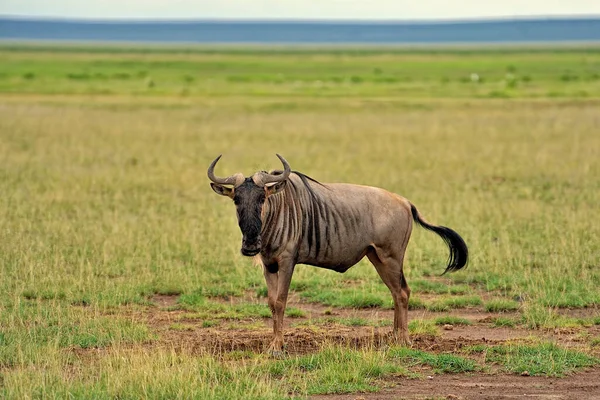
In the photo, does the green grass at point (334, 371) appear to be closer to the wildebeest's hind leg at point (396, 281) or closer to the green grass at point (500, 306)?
the wildebeest's hind leg at point (396, 281)

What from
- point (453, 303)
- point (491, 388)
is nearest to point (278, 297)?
point (491, 388)

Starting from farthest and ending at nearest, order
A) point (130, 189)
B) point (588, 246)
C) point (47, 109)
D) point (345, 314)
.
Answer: point (47, 109) < point (130, 189) < point (588, 246) < point (345, 314)

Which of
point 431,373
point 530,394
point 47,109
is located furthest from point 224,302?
point 47,109

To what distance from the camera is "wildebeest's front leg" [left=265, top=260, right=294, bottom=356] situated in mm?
8758

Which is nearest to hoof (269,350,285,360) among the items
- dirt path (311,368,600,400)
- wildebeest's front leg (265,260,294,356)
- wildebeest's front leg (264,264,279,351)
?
wildebeest's front leg (265,260,294,356)

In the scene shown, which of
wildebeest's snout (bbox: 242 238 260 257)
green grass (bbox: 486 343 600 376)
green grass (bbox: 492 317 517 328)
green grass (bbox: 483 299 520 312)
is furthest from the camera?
green grass (bbox: 483 299 520 312)

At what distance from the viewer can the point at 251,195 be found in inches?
336

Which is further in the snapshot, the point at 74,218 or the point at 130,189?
the point at 130,189

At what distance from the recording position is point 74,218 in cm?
1559

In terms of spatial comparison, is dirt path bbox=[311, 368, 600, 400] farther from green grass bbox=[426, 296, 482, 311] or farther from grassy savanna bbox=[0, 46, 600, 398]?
green grass bbox=[426, 296, 482, 311]

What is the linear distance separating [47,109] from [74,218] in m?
22.2

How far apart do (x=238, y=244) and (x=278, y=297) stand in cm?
501

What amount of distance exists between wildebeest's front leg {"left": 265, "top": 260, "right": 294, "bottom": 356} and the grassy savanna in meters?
0.26

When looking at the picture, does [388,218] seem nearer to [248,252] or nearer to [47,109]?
[248,252]
